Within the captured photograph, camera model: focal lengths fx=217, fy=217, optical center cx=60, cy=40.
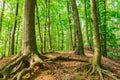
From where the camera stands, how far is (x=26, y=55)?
10086mm

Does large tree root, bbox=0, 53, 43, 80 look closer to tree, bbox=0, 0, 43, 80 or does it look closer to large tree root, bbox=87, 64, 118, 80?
tree, bbox=0, 0, 43, 80

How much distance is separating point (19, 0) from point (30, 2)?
29.3 feet

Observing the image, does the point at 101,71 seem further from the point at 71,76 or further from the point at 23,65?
the point at 23,65

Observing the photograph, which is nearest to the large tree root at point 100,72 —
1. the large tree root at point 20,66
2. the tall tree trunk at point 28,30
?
the large tree root at point 20,66

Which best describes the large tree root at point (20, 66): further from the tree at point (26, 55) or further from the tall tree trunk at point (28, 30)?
the tall tree trunk at point (28, 30)

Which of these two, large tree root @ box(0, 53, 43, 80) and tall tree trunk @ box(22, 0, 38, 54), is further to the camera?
tall tree trunk @ box(22, 0, 38, 54)

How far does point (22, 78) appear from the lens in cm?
907

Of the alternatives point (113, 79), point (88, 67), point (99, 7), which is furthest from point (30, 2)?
point (99, 7)

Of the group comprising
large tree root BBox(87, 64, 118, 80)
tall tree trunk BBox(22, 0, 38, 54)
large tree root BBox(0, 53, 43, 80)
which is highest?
tall tree trunk BBox(22, 0, 38, 54)

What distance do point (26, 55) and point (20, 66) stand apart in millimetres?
615

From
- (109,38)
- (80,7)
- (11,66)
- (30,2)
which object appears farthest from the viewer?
(80,7)

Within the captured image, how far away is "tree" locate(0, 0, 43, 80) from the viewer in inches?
368

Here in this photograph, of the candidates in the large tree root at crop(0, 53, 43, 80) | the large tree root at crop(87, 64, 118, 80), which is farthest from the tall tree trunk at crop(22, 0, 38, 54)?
the large tree root at crop(87, 64, 118, 80)

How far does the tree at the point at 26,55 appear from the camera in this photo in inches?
368
